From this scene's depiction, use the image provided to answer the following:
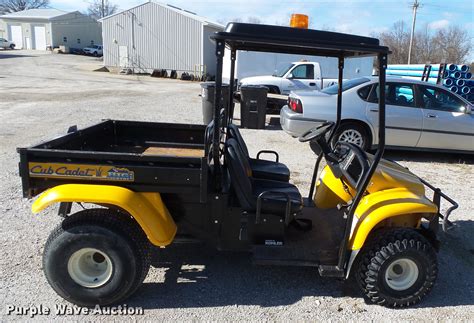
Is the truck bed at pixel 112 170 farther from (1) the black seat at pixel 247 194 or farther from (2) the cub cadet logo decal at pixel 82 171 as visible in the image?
(1) the black seat at pixel 247 194

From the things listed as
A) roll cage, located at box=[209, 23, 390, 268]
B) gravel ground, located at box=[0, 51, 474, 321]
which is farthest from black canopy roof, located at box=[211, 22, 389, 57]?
gravel ground, located at box=[0, 51, 474, 321]

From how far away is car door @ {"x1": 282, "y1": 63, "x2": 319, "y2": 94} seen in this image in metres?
14.1

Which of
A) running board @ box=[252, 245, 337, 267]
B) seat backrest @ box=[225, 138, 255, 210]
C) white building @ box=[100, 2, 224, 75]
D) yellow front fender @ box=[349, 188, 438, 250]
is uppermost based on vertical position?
white building @ box=[100, 2, 224, 75]

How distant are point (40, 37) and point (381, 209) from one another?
62868mm

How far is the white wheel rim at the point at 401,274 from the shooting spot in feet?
10.8

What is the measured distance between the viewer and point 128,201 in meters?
3.00

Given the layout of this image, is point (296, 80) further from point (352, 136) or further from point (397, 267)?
point (397, 267)

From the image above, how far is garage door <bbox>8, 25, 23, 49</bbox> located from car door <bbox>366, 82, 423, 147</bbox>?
62.4 m

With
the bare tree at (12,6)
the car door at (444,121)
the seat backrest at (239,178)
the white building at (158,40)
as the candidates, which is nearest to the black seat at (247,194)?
the seat backrest at (239,178)

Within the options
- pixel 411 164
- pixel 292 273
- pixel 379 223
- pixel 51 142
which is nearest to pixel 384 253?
pixel 379 223

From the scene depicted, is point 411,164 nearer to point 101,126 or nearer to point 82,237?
point 101,126

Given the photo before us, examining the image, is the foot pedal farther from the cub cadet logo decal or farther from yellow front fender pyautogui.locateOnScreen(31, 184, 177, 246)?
the cub cadet logo decal

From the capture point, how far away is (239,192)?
131 inches

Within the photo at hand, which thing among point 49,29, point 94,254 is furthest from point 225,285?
point 49,29
